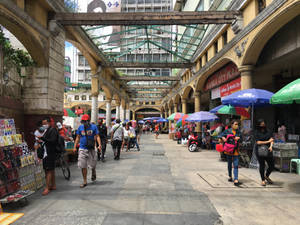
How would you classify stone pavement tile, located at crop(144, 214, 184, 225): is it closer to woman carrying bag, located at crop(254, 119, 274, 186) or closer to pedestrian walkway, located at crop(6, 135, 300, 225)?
pedestrian walkway, located at crop(6, 135, 300, 225)

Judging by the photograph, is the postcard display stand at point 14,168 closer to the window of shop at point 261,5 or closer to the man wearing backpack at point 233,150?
the man wearing backpack at point 233,150

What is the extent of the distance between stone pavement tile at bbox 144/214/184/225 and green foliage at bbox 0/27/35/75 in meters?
6.92

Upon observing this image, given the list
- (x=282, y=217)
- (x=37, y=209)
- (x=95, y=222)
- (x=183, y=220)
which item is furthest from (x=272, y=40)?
(x=37, y=209)

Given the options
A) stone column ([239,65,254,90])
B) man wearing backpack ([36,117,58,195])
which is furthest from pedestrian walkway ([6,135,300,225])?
stone column ([239,65,254,90])

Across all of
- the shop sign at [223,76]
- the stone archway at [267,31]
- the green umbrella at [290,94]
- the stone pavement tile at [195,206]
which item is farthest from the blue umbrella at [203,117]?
the stone pavement tile at [195,206]

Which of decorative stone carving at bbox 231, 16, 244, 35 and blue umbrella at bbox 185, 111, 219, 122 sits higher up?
decorative stone carving at bbox 231, 16, 244, 35

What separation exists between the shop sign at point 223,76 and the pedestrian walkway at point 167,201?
6633mm

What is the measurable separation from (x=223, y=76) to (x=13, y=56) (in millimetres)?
11029

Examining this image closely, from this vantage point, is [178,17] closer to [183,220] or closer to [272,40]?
[272,40]

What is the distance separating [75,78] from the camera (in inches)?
1922

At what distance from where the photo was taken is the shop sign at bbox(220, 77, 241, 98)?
427 inches

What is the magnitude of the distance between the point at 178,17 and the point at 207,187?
6.64 m

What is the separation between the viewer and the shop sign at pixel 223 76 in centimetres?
1153

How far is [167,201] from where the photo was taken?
14.3 ft
